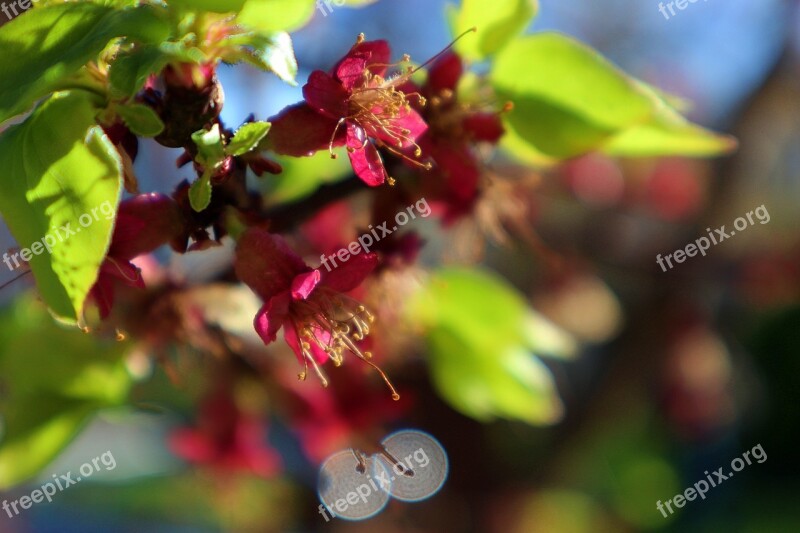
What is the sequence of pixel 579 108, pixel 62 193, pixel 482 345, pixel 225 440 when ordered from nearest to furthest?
pixel 62 193 < pixel 579 108 < pixel 482 345 < pixel 225 440

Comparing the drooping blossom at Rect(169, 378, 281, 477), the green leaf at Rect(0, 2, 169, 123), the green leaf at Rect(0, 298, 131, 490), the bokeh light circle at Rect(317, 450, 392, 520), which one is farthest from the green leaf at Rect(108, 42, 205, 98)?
the bokeh light circle at Rect(317, 450, 392, 520)

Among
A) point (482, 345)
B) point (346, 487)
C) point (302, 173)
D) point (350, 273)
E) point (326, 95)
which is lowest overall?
point (346, 487)

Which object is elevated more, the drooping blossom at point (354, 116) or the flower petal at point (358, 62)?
the flower petal at point (358, 62)

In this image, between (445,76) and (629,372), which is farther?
(629,372)

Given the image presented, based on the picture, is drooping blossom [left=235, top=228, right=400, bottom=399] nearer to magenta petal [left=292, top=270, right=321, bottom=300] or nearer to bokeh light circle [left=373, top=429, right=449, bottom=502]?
magenta petal [left=292, top=270, right=321, bottom=300]

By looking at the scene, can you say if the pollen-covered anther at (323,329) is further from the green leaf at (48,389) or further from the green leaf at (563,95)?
the green leaf at (48,389)

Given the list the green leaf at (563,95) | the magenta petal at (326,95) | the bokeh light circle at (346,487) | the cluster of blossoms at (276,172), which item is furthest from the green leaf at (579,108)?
the bokeh light circle at (346,487)

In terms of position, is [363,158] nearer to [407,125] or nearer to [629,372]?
[407,125]

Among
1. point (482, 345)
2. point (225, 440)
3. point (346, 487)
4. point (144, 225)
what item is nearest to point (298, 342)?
point (144, 225)
